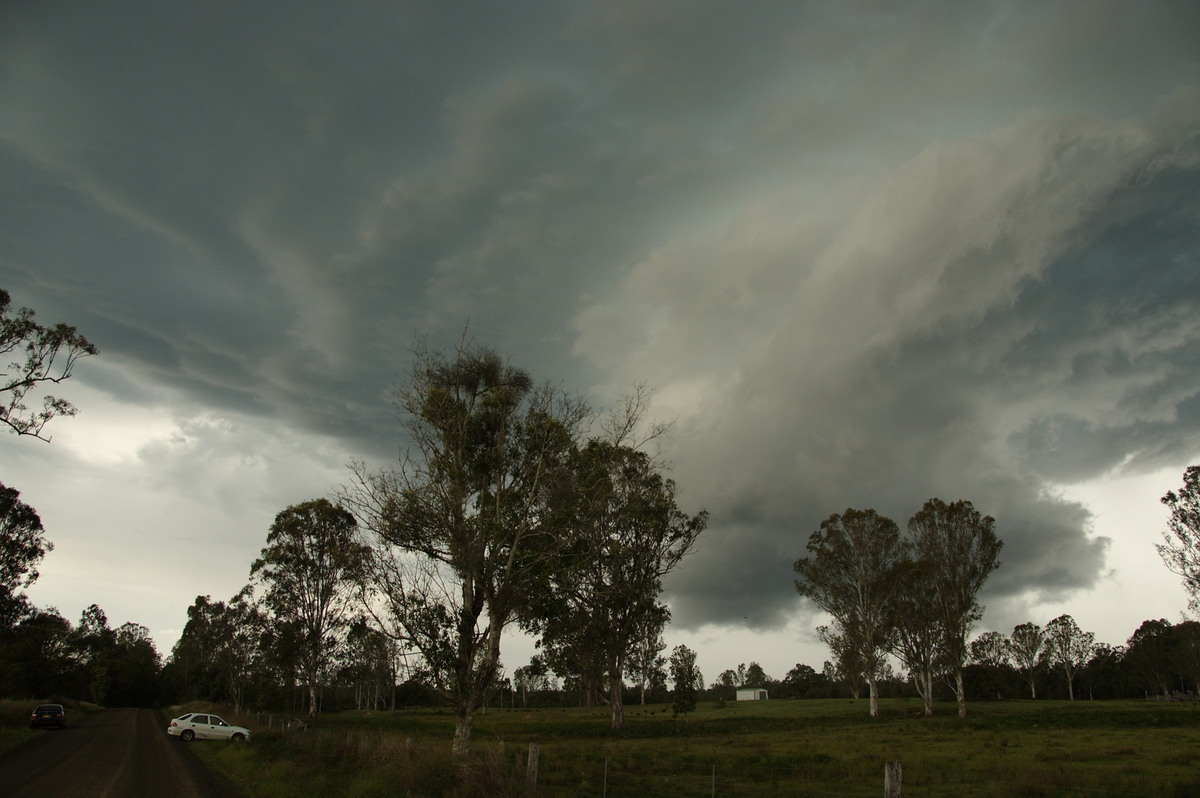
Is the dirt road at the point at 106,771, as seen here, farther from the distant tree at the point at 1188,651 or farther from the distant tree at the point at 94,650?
the distant tree at the point at 1188,651

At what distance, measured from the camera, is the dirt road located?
1667 cm

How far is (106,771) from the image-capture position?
21.0 metres

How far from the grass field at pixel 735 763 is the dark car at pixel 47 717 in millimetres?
13752

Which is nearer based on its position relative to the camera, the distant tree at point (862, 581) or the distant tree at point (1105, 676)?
the distant tree at point (862, 581)

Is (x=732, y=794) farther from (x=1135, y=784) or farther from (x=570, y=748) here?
(x=570, y=748)

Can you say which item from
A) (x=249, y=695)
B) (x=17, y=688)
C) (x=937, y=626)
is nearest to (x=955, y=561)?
(x=937, y=626)

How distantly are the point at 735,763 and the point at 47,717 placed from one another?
136 ft

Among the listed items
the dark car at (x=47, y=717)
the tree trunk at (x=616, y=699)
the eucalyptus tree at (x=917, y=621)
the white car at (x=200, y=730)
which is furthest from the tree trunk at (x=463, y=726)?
the eucalyptus tree at (x=917, y=621)

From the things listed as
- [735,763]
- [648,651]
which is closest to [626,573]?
[648,651]

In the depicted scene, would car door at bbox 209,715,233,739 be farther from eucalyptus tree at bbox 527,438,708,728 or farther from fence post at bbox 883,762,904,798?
fence post at bbox 883,762,904,798

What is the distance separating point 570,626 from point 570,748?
7552 mm

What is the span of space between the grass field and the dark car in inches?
541

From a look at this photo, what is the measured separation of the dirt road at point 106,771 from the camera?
54.7 feet

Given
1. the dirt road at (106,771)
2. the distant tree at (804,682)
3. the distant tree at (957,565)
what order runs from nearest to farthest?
the dirt road at (106,771) < the distant tree at (957,565) < the distant tree at (804,682)
